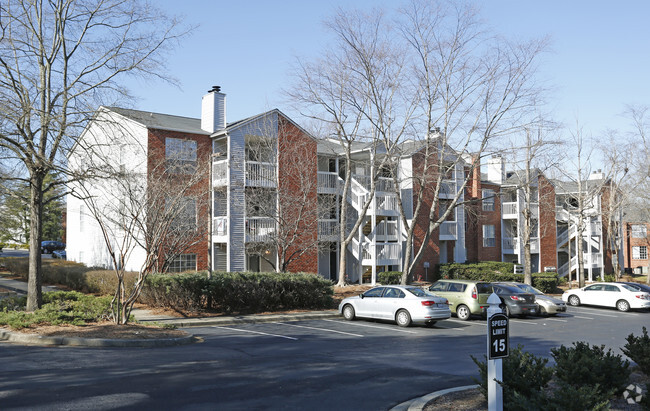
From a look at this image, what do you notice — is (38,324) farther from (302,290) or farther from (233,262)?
(233,262)

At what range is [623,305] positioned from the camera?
86.6 ft

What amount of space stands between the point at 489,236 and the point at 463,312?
77.7 feet

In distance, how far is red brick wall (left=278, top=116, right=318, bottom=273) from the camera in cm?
2817

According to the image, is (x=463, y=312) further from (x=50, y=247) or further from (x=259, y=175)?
(x=50, y=247)

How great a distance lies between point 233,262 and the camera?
1137 inches

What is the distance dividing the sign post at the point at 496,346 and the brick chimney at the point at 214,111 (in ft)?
84.5

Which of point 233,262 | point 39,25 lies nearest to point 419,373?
point 39,25

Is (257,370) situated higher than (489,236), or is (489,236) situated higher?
(489,236)

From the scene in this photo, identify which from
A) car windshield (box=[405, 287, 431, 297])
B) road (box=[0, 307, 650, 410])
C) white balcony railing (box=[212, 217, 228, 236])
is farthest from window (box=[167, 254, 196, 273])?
car windshield (box=[405, 287, 431, 297])

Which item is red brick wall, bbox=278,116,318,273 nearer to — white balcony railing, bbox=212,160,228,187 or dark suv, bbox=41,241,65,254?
white balcony railing, bbox=212,160,228,187

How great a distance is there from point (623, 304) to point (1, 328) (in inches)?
1018

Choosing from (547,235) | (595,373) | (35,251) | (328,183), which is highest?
(328,183)

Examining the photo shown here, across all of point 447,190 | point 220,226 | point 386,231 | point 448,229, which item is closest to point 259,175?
point 220,226

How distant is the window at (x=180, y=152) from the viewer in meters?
25.6
